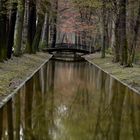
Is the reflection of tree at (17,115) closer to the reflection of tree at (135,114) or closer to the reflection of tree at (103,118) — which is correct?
the reflection of tree at (103,118)

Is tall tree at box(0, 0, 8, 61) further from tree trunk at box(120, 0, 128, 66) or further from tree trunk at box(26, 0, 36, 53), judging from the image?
tree trunk at box(26, 0, 36, 53)

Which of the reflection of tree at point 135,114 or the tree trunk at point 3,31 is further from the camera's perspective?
the tree trunk at point 3,31

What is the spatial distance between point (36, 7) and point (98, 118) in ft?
111

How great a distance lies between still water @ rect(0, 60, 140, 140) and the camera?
1052 centimetres

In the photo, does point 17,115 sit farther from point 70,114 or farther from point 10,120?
point 70,114

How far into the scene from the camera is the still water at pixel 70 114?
34.5ft

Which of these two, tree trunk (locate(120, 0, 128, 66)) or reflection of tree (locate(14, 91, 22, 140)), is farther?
tree trunk (locate(120, 0, 128, 66))

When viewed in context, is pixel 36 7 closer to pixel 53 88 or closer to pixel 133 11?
pixel 133 11

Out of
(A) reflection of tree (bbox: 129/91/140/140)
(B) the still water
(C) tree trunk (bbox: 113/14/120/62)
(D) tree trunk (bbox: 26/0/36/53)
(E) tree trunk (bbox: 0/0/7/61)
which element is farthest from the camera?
(D) tree trunk (bbox: 26/0/36/53)

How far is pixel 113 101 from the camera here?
17.0m

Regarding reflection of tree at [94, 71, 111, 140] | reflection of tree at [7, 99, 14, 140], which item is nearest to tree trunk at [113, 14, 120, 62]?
reflection of tree at [94, 71, 111, 140]

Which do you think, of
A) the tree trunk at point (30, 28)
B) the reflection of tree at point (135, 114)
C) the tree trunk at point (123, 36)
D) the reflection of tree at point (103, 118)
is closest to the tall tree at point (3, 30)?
the tree trunk at point (123, 36)

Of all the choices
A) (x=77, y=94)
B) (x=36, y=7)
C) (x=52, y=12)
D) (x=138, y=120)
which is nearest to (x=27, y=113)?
(x=138, y=120)

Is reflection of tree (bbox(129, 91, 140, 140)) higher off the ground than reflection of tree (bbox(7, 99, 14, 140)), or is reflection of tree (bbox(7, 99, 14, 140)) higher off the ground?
reflection of tree (bbox(7, 99, 14, 140))
